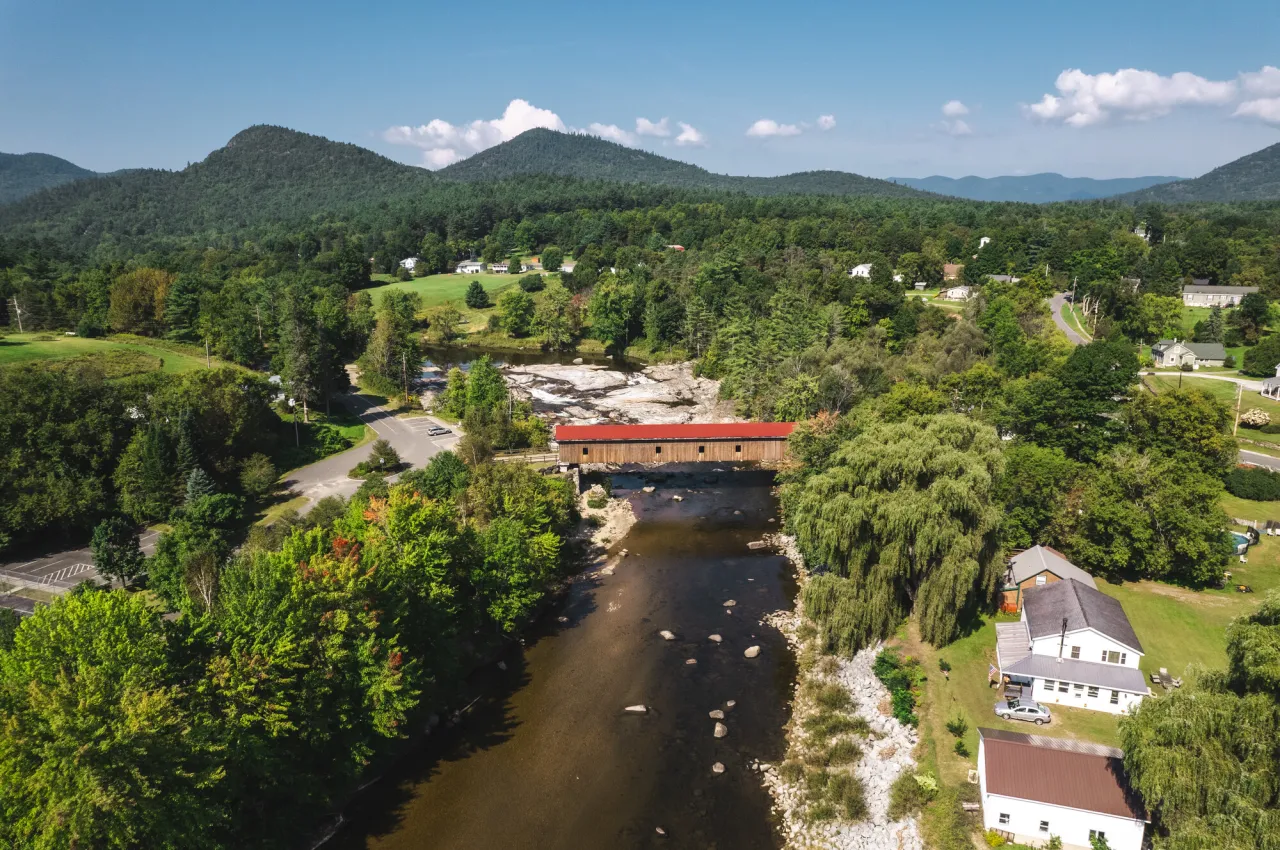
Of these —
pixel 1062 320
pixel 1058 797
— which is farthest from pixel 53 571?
pixel 1062 320

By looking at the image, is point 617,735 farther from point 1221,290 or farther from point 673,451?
point 1221,290

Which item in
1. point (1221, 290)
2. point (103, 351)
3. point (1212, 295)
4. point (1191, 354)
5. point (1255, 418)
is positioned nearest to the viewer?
point (1255, 418)

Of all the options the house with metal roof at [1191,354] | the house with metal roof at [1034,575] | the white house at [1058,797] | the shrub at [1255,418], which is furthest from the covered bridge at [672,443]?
the house with metal roof at [1191,354]

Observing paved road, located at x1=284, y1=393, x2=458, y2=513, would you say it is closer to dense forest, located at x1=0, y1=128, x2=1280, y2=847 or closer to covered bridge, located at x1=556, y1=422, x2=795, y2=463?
dense forest, located at x1=0, y1=128, x2=1280, y2=847

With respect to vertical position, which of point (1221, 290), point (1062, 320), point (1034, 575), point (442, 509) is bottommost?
point (1034, 575)

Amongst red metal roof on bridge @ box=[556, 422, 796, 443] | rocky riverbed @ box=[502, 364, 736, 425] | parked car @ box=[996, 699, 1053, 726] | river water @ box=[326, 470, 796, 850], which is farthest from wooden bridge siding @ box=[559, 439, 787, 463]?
parked car @ box=[996, 699, 1053, 726]

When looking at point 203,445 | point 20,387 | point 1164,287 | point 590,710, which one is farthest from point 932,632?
point 1164,287
